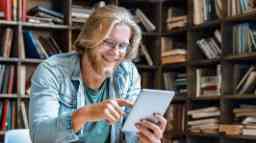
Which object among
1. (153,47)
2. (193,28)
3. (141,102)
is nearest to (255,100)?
(193,28)

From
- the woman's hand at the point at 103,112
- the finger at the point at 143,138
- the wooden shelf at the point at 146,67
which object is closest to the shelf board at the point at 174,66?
the wooden shelf at the point at 146,67

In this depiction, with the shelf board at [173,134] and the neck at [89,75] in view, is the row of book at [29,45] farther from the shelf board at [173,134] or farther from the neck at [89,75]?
the neck at [89,75]

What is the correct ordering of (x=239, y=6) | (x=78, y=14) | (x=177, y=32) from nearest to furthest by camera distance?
1. (x=239, y=6)
2. (x=78, y=14)
3. (x=177, y=32)

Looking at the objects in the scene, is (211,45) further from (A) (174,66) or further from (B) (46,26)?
(B) (46,26)

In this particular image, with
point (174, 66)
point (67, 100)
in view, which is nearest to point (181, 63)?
point (174, 66)

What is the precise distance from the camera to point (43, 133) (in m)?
1.48

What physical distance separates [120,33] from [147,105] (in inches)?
13.7

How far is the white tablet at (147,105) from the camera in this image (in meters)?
1.37

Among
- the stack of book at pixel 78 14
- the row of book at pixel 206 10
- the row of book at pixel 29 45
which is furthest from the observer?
the stack of book at pixel 78 14

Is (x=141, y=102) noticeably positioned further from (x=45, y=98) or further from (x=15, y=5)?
(x=15, y=5)

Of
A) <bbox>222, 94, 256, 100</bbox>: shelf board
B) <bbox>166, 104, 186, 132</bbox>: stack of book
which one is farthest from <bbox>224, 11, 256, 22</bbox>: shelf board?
<bbox>166, 104, 186, 132</bbox>: stack of book

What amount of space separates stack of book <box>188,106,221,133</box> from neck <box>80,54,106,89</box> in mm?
1955

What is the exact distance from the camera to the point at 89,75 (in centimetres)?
171

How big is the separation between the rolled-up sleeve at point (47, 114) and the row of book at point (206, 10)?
7.24 feet
